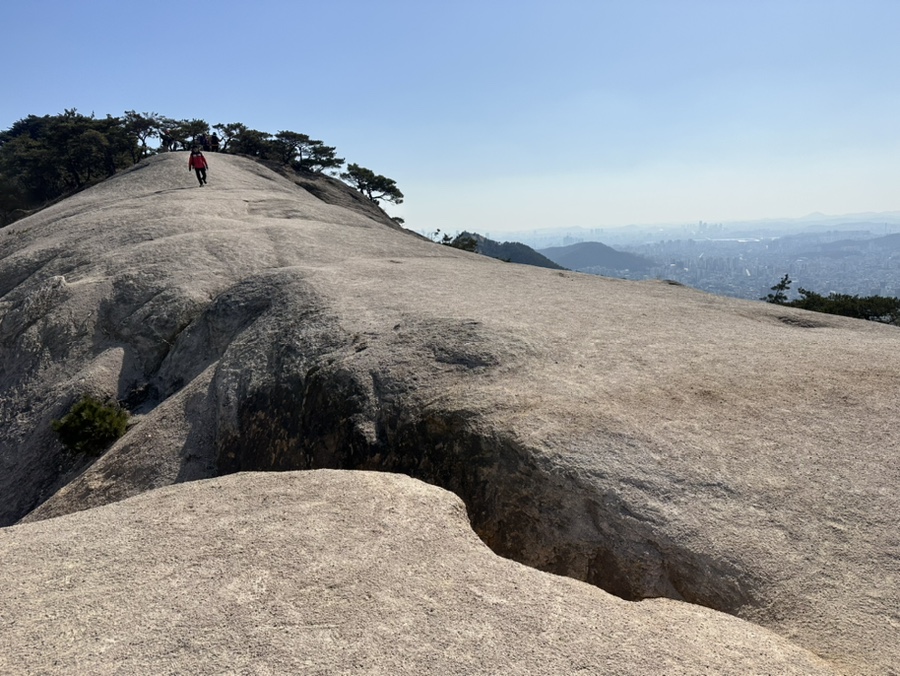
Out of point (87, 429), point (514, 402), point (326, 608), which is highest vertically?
point (514, 402)

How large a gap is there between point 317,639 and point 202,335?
45.2 ft

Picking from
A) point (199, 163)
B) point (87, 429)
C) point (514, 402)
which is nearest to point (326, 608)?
point (514, 402)

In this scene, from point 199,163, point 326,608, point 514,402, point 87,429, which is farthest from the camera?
point 199,163

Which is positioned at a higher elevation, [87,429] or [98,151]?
[98,151]

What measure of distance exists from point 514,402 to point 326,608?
527 centimetres

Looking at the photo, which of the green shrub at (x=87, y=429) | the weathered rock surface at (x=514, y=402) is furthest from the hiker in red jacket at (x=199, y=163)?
the green shrub at (x=87, y=429)

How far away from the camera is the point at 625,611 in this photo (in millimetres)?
6031

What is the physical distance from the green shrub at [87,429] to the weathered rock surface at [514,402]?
2.02 ft

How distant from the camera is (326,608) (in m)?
5.71

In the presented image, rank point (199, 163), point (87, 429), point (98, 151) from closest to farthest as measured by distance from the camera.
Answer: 1. point (87, 429)
2. point (199, 163)
3. point (98, 151)

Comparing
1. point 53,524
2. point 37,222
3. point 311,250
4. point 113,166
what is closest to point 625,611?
point 53,524

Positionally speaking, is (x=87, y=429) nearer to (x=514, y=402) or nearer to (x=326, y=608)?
(x=514, y=402)

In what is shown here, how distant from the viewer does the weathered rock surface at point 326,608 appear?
5.15 m

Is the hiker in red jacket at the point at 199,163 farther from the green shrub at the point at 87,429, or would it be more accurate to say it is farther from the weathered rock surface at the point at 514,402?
the green shrub at the point at 87,429
